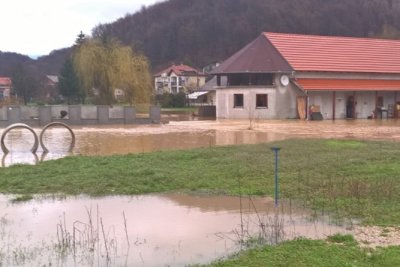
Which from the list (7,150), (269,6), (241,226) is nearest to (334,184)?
(241,226)

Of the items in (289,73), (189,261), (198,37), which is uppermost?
(198,37)

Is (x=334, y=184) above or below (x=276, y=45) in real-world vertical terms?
below

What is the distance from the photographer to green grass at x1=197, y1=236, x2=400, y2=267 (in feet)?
19.4

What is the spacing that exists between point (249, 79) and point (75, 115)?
1511 centimetres

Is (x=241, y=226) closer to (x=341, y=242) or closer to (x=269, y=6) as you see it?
(x=341, y=242)

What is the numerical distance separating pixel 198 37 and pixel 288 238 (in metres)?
122

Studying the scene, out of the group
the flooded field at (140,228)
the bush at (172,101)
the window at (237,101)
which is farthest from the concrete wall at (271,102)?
the flooded field at (140,228)

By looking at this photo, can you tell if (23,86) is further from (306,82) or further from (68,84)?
(306,82)

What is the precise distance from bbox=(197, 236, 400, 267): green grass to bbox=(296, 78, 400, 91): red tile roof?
35.9m

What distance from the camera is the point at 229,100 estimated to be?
44969mm

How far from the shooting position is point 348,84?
43.8 metres

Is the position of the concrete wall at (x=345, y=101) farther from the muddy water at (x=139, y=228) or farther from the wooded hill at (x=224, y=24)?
the wooded hill at (x=224, y=24)

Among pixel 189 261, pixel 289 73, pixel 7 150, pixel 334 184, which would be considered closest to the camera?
pixel 189 261

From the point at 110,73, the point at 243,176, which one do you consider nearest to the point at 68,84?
the point at 110,73
